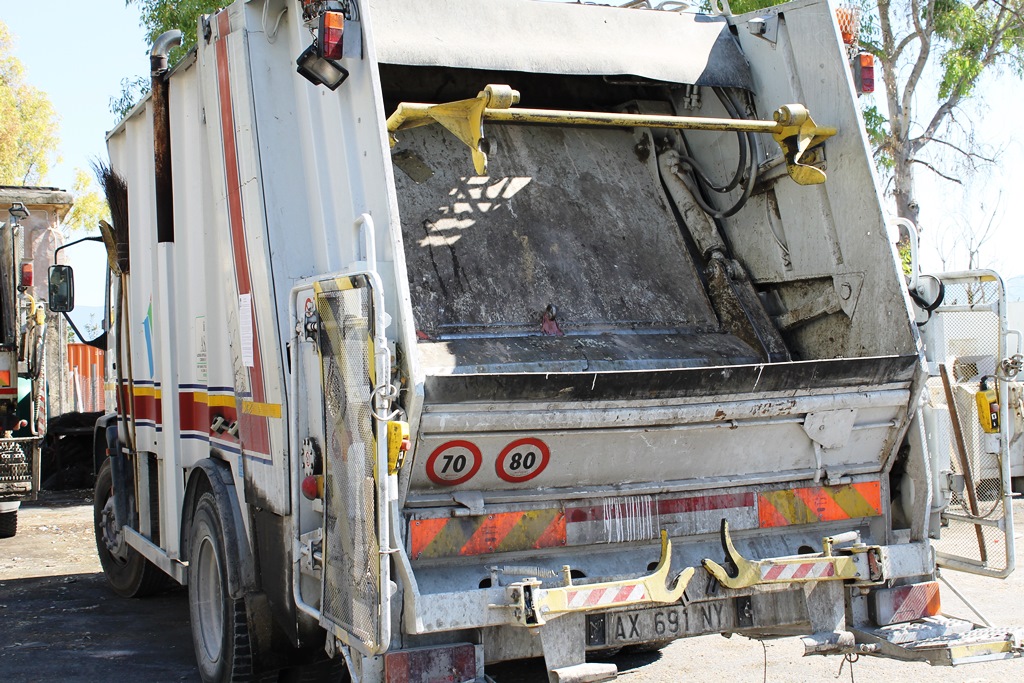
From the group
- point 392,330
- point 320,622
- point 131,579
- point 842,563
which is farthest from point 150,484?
point 842,563

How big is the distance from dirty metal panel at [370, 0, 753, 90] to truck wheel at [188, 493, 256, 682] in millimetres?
2101

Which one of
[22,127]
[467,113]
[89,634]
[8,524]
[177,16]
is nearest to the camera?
[467,113]

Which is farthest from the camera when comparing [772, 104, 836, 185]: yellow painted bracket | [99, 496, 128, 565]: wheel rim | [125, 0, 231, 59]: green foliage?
[125, 0, 231, 59]: green foliage

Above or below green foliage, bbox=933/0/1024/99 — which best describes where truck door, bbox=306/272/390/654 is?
below

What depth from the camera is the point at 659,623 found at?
396 centimetres

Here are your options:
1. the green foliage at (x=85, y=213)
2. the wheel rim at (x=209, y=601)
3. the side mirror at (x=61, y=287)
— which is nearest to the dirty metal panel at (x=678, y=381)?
the wheel rim at (x=209, y=601)

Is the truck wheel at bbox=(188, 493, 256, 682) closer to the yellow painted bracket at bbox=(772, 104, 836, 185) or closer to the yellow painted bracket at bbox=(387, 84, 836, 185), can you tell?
the yellow painted bracket at bbox=(387, 84, 836, 185)

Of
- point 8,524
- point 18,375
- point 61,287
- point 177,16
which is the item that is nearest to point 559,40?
point 61,287

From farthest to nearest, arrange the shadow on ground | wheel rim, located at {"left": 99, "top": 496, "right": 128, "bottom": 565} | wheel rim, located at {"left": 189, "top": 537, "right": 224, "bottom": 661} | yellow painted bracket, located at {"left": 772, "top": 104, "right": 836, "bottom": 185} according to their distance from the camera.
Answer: wheel rim, located at {"left": 99, "top": 496, "right": 128, "bottom": 565} < the shadow on ground < wheel rim, located at {"left": 189, "top": 537, "right": 224, "bottom": 661} < yellow painted bracket, located at {"left": 772, "top": 104, "right": 836, "bottom": 185}

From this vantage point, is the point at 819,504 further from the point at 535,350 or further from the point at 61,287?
the point at 61,287

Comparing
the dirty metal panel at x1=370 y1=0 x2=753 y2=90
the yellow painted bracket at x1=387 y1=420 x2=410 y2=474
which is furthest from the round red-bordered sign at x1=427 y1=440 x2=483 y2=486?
the dirty metal panel at x1=370 y1=0 x2=753 y2=90

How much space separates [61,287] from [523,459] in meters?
4.47

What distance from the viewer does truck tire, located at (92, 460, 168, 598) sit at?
680 centimetres

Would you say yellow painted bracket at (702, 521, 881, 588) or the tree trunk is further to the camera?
the tree trunk
